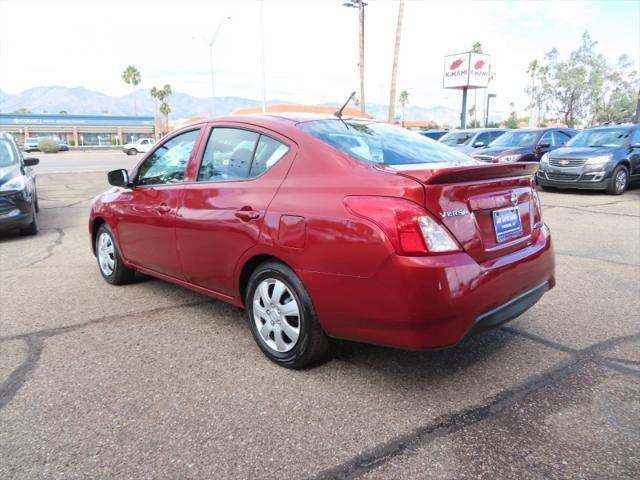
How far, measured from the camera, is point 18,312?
4.39 m

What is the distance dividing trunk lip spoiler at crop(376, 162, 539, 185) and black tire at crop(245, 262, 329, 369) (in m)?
0.85

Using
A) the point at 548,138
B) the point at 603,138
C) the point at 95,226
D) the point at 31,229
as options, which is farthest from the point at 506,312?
the point at 548,138

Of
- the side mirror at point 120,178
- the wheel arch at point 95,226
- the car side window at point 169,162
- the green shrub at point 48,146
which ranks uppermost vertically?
the car side window at point 169,162

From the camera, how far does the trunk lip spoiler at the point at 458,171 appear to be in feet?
8.61

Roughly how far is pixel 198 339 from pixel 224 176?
1.21 m

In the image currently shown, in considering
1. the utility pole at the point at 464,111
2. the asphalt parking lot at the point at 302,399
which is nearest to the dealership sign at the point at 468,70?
the utility pole at the point at 464,111

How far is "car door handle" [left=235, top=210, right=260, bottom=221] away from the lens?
3209 millimetres

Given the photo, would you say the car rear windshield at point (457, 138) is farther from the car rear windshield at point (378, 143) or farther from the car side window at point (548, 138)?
the car rear windshield at point (378, 143)

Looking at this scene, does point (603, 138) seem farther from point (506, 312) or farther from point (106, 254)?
point (106, 254)

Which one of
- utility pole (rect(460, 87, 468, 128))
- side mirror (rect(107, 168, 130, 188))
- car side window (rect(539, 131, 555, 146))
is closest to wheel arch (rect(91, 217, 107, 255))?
side mirror (rect(107, 168, 130, 188))

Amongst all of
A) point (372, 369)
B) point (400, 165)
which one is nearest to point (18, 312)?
point (372, 369)

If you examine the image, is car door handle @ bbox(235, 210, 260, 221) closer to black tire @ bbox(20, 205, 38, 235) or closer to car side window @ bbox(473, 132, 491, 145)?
black tire @ bbox(20, 205, 38, 235)

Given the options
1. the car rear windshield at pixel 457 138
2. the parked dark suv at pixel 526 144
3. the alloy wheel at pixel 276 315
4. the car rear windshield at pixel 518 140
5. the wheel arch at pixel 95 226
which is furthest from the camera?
the car rear windshield at pixel 457 138

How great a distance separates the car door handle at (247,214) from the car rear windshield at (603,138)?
461 inches
